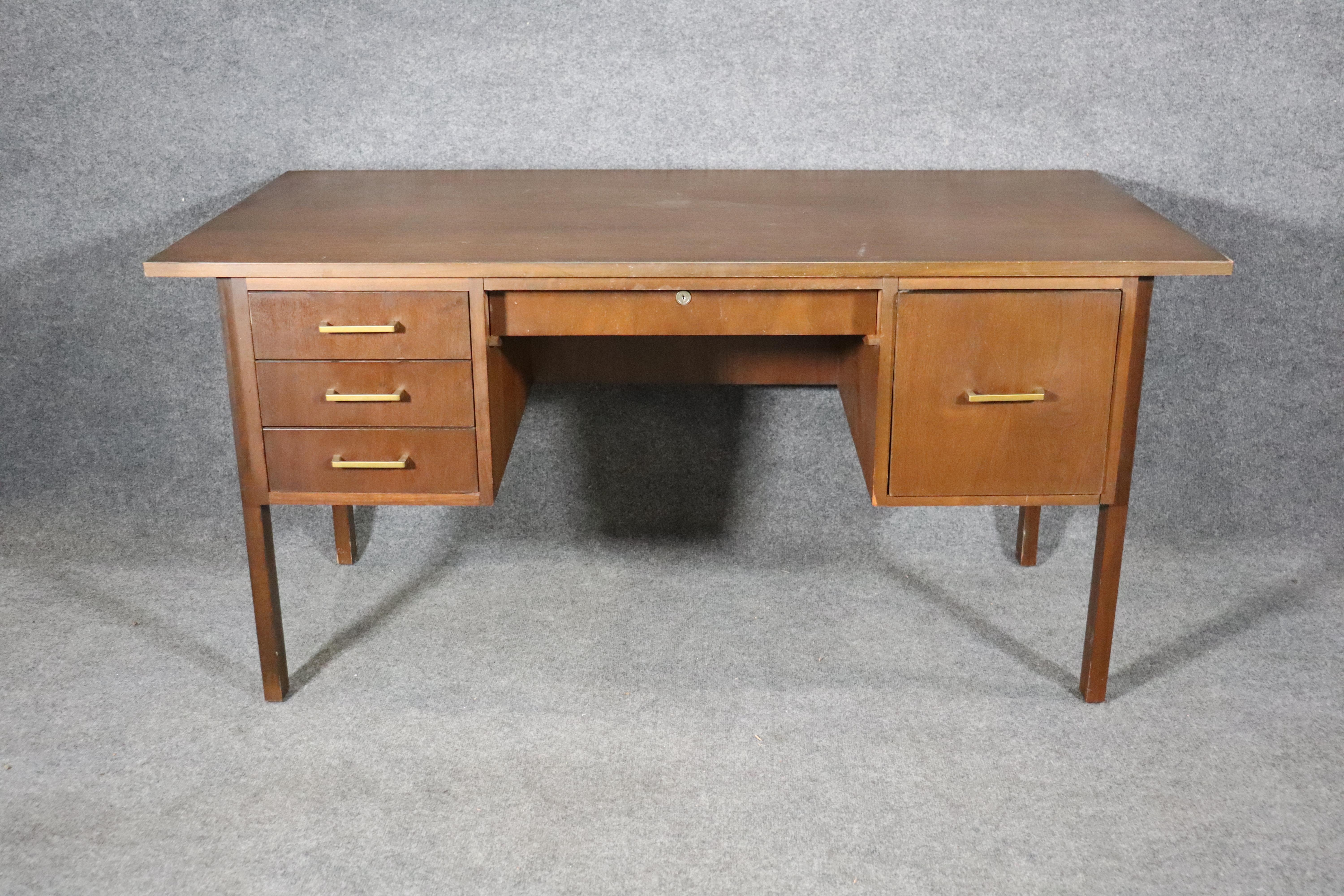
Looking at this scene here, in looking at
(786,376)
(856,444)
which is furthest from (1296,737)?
(786,376)

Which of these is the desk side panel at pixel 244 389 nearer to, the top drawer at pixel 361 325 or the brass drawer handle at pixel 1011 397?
the top drawer at pixel 361 325

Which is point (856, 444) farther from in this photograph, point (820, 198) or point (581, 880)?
point (581, 880)

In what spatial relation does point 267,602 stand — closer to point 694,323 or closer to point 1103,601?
point 694,323

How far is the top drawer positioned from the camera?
1280 mm

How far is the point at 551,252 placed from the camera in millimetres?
1283

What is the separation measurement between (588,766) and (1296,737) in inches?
31.7

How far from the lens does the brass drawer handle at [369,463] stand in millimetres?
1354

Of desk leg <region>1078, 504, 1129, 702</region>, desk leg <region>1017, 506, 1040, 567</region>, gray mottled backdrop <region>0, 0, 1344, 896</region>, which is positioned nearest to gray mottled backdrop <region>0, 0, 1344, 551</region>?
gray mottled backdrop <region>0, 0, 1344, 896</region>

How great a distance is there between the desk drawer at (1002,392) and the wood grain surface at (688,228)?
0.04 metres

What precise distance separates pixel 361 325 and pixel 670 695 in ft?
1.89

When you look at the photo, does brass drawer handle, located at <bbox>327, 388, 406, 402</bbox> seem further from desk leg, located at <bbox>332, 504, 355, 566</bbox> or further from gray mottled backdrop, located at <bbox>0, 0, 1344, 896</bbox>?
desk leg, located at <bbox>332, 504, 355, 566</bbox>

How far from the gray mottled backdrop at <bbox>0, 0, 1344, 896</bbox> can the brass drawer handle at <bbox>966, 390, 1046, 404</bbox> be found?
39 centimetres

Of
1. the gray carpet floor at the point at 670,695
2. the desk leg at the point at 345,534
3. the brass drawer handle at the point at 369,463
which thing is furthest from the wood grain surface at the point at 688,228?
the desk leg at the point at 345,534

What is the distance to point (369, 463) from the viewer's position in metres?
1.35
